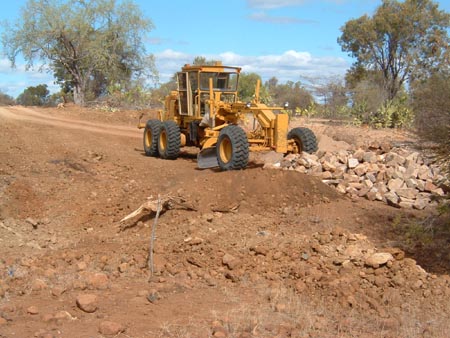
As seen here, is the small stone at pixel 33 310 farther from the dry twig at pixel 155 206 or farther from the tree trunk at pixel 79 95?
the tree trunk at pixel 79 95

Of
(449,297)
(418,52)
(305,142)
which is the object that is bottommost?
(449,297)

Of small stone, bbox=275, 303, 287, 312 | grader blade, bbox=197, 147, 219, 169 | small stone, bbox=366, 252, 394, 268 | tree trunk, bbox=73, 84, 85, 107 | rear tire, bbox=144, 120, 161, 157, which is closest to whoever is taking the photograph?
small stone, bbox=275, 303, 287, 312

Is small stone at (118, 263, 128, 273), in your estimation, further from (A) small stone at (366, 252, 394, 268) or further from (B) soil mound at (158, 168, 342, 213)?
(A) small stone at (366, 252, 394, 268)

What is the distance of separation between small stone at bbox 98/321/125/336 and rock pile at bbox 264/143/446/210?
5.76 metres

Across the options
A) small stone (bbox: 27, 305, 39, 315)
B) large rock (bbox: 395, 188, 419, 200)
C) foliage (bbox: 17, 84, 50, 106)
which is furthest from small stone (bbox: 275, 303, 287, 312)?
foliage (bbox: 17, 84, 50, 106)

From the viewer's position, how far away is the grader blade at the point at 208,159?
12797mm

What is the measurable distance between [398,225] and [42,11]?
27056 mm

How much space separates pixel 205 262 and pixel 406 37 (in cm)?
2535

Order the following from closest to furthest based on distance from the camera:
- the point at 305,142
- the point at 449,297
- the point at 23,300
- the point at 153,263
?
1. the point at 23,300
2. the point at 449,297
3. the point at 153,263
4. the point at 305,142

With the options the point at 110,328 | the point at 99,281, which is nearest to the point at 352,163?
the point at 99,281

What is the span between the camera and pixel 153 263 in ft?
25.6

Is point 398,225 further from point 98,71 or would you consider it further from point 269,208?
point 98,71

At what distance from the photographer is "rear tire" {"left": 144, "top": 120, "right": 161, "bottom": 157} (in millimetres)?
15539

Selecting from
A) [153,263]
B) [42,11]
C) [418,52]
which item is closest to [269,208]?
[153,263]
